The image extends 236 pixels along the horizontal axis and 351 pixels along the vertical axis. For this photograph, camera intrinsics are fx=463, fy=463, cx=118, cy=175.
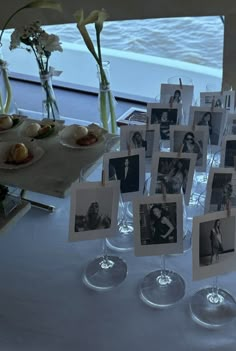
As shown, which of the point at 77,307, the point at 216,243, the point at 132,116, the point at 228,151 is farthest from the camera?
the point at 132,116

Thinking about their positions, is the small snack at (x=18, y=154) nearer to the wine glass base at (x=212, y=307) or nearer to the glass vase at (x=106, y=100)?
the glass vase at (x=106, y=100)

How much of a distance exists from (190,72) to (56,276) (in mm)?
1076

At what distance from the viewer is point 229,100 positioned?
3.84 ft

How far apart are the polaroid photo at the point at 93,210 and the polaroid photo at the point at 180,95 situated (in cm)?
46

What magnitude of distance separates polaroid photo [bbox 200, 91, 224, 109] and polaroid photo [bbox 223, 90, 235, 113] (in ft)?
0.05

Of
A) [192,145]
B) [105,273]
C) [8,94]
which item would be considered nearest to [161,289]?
[105,273]

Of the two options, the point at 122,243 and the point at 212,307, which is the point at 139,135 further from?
the point at 212,307

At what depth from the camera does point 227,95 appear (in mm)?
1162

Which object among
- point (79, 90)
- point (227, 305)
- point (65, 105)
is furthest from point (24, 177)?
point (79, 90)

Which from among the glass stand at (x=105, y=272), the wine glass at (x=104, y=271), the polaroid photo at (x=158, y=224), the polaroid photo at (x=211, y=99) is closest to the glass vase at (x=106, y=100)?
the polaroid photo at (x=211, y=99)

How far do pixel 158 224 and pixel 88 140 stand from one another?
38 cm

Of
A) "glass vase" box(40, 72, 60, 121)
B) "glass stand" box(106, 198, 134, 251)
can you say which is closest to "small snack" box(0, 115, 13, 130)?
"glass vase" box(40, 72, 60, 121)

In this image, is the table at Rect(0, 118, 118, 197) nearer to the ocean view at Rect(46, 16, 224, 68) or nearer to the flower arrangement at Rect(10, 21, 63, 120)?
the flower arrangement at Rect(10, 21, 63, 120)

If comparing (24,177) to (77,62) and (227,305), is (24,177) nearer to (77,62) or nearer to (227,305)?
(227,305)
